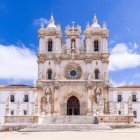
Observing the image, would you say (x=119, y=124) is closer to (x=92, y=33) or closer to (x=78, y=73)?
(x=78, y=73)

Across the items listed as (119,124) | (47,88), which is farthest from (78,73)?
(119,124)

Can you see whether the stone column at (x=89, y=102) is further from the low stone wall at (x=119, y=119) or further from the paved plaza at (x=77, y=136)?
the paved plaza at (x=77, y=136)

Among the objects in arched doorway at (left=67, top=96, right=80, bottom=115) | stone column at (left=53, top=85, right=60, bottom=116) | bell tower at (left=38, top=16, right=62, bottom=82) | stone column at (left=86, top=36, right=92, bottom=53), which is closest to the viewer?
stone column at (left=53, top=85, right=60, bottom=116)

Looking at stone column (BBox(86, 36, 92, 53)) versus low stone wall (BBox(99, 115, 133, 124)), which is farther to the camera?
stone column (BBox(86, 36, 92, 53))

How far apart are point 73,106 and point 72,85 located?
3914mm

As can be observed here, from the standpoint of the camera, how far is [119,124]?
150 feet

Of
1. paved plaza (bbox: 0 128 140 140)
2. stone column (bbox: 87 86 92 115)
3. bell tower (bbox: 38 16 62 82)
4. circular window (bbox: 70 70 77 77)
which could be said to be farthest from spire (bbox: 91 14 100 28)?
paved plaza (bbox: 0 128 140 140)

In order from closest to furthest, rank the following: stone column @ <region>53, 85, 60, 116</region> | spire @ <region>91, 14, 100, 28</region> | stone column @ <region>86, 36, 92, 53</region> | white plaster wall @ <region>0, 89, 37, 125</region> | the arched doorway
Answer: stone column @ <region>53, 85, 60, 116</region> < white plaster wall @ <region>0, 89, 37, 125</region> < the arched doorway < stone column @ <region>86, 36, 92, 53</region> < spire @ <region>91, 14, 100, 28</region>

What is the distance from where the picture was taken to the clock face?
198 ft

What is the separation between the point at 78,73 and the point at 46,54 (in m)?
6.52

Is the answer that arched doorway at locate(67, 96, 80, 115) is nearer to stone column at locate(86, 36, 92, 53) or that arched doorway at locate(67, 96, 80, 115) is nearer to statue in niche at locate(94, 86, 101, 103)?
statue in niche at locate(94, 86, 101, 103)

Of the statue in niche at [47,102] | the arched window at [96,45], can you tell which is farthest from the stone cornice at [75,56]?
the statue in niche at [47,102]

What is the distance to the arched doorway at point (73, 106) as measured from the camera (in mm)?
60062

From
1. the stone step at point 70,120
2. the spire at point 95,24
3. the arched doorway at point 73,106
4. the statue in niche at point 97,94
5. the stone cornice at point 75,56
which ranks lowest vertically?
the stone step at point 70,120
